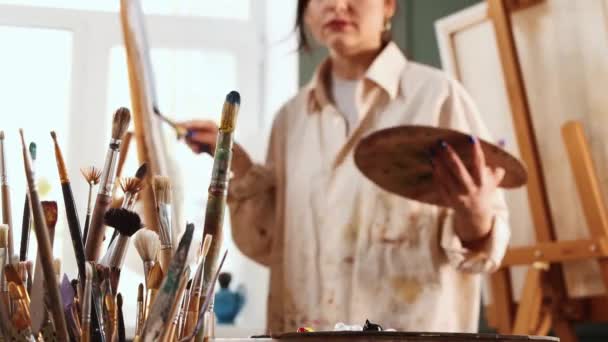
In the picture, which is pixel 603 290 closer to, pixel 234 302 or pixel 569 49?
pixel 569 49

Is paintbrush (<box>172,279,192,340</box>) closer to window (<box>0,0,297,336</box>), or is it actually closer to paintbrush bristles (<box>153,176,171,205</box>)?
paintbrush bristles (<box>153,176,171,205</box>)

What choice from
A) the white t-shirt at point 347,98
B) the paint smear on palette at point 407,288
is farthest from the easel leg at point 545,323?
the white t-shirt at point 347,98

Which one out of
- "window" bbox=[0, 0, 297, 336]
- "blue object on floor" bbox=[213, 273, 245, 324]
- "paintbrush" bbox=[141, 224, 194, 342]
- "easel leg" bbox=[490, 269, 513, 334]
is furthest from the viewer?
"blue object on floor" bbox=[213, 273, 245, 324]

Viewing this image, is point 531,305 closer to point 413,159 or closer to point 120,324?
point 413,159

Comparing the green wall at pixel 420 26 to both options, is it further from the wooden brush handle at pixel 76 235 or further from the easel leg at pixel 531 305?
the wooden brush handle at pixel 76 235

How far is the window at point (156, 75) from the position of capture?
1.81 metres

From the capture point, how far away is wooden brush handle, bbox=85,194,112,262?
560 mm

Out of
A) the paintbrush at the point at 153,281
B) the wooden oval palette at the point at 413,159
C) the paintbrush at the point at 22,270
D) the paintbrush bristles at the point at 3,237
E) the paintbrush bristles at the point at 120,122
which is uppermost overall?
the wooden oval palette at the point at 413,159

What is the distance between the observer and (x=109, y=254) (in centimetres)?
55

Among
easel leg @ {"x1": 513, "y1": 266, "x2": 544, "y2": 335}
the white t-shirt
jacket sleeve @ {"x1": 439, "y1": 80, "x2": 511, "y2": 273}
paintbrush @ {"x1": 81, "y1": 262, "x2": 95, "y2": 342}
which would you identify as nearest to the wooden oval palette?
jacket sleeve @ {"x1": 439, "y1": 80, "x2": 511, "y2": 273}

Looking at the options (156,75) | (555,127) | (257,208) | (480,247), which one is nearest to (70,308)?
(480,247)

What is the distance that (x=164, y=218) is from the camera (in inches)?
21.4

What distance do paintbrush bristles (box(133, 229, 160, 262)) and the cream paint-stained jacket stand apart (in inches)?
31.8

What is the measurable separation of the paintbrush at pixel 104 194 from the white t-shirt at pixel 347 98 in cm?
91
